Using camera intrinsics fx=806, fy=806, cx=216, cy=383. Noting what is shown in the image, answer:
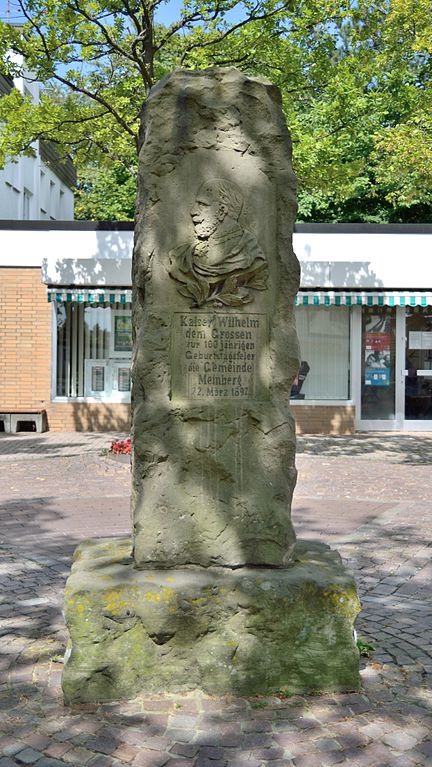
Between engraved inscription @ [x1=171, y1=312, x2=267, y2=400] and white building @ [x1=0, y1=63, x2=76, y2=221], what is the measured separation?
55.6ft

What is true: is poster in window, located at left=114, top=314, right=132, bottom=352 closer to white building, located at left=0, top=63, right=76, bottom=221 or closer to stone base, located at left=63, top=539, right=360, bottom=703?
white building, located at left=0, top=63, right=76, bottom=221

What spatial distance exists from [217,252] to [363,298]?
42.4 ft

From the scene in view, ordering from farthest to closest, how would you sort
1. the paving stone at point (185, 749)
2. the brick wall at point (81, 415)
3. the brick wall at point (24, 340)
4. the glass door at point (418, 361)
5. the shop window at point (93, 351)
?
the glass door at point (418, 361)
the shop window at point (93, 351)
the brick wall at point (81, 415)
the brick wall at point (24, 340)
the paving stone at point (185, 749)

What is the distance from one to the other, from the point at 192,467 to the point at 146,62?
999cm

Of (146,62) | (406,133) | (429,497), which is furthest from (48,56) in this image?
(429,497)

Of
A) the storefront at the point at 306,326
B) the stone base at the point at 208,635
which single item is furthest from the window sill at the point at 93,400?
the stone base at the point at 208,635

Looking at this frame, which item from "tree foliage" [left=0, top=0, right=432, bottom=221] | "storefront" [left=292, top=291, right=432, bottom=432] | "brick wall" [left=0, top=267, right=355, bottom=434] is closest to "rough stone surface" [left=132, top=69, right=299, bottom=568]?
"tree foliage" [left=0, top=0, right=432, bottom=221]

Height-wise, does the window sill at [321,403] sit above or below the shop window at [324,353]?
below

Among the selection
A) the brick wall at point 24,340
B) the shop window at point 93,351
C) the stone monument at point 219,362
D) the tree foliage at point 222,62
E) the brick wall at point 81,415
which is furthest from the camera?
the shop window at point 93,351

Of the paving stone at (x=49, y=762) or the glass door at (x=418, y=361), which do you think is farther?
the glass door at (x=418, y=361)

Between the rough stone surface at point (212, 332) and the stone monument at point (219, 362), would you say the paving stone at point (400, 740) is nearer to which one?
the stone monument at point (219, 362)

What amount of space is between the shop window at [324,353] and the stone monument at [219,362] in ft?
44.4

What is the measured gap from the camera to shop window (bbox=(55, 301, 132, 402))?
1772 cm

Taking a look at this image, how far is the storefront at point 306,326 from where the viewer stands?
1689 cm
